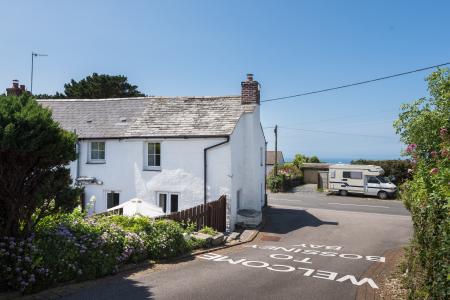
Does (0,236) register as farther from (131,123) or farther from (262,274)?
(131,123)

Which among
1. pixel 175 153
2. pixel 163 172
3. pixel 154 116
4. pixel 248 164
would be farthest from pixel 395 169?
pixel 163 172

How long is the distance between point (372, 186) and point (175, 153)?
21.1m

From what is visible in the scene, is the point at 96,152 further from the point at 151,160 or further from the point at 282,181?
the point at 282,181

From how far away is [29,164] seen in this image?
8.19 meters

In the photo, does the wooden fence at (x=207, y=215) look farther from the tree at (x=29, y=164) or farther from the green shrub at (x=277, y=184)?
the green shrub at (x=277, y=184)

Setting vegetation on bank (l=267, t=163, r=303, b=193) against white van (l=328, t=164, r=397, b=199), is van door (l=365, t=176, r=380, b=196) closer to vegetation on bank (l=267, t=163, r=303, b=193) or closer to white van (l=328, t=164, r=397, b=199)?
white van (l=328, t=164, r=397, b=199)

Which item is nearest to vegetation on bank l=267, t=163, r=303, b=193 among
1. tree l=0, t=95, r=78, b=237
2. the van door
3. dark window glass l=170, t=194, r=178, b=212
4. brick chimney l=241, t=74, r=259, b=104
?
the van door

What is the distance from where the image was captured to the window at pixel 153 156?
2091 cm

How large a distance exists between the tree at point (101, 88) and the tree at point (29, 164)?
41.9 metres

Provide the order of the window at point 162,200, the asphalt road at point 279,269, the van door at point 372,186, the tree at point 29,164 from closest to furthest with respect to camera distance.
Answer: the tree at point 29,164
the asphalt road at point 279,269
the window at point 162,200
the van door at point 372,186

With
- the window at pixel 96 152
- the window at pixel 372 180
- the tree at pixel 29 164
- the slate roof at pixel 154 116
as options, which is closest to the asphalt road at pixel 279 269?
the tree at pixel 29 164

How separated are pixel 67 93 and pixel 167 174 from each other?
122 ft

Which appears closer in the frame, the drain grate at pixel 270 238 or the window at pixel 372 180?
the drain grate at pixel 270 238

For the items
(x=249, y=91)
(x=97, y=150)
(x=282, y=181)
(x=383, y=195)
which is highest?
(x=249, y=91)
